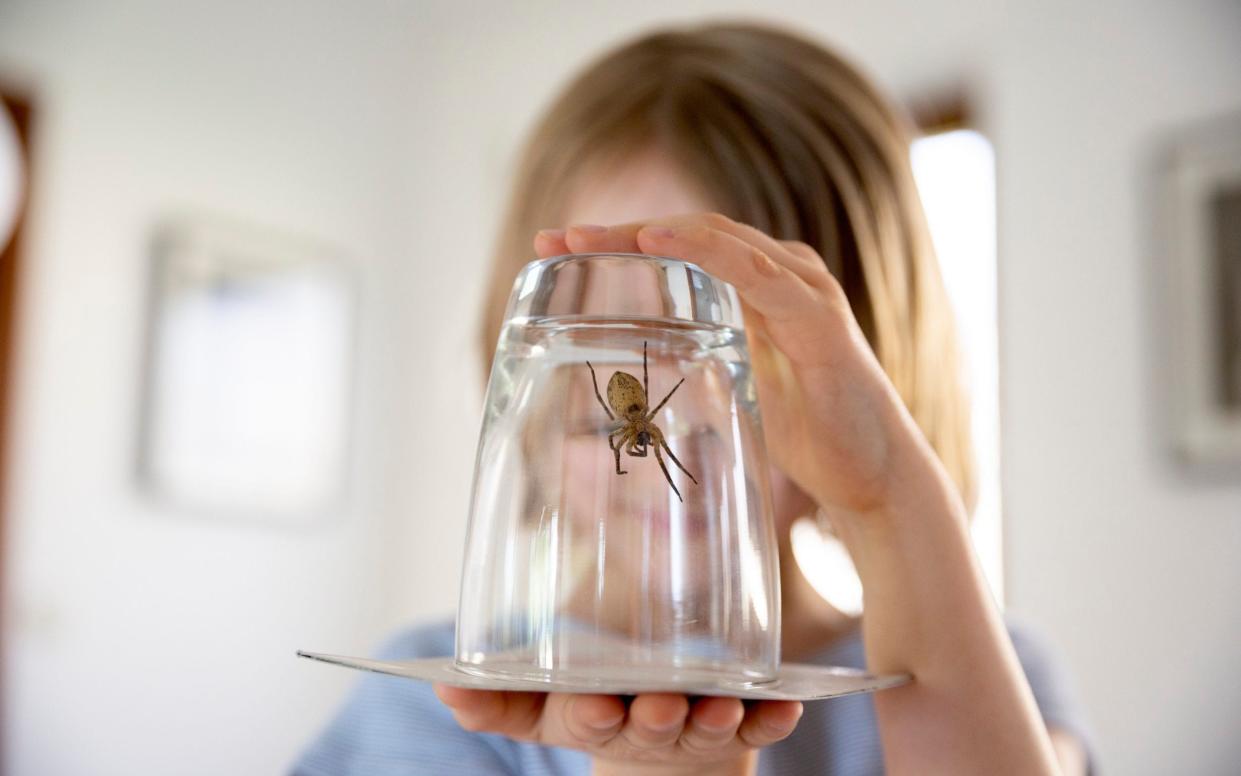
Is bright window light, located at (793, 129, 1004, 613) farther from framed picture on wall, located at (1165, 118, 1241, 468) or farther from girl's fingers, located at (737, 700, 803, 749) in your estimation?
girl's fingers, located at (737, 700, 803, 749)

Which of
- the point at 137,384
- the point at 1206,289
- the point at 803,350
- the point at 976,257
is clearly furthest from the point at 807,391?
the point at 137,384

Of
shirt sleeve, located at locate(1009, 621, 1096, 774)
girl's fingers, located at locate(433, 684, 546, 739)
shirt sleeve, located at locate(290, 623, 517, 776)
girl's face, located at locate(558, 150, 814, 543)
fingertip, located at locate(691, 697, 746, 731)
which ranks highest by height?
girl's face, located at locate(558, 150, 814, 543)

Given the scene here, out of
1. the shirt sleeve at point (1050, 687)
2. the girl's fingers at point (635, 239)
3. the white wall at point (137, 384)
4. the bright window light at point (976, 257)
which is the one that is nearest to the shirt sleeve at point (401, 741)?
the shirt sleeve at point (1050, 687)

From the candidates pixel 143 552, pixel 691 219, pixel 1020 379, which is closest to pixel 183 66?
pixel 143 552

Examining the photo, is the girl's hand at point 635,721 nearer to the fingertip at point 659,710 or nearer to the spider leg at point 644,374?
the fingertip at point 659,710

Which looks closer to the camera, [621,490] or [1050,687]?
[621,490]

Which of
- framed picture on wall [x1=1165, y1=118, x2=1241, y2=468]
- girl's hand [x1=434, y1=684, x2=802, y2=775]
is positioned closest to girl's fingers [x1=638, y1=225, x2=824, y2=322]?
girl's hand [x1=434, y1=684, x2=802, y2=775]

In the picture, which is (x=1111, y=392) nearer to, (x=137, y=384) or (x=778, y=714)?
(x=778, y=714)
